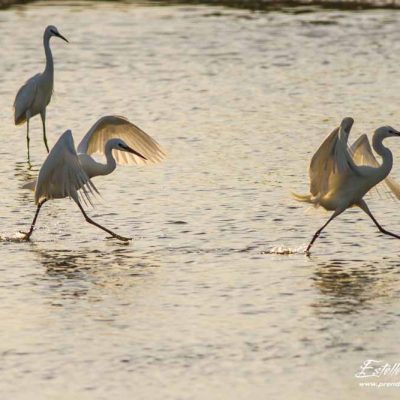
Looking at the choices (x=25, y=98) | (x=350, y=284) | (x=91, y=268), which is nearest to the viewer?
(x=350, y=284)

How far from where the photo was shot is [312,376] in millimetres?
8297

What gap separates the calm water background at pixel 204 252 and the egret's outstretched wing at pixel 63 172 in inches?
19.9

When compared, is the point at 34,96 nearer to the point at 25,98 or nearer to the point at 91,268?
the point at 25,98

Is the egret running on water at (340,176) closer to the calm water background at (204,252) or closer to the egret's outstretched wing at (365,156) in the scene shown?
the egret's outstretched wing at (365,156)

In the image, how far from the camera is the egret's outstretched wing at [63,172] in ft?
38.9

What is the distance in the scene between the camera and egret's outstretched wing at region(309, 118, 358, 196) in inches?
438

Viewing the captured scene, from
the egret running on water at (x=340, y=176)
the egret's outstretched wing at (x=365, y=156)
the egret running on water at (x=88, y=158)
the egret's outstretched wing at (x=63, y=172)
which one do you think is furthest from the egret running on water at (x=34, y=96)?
the egret running on water at (x=340, y=176)

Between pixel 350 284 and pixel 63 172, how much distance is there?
9.29ft

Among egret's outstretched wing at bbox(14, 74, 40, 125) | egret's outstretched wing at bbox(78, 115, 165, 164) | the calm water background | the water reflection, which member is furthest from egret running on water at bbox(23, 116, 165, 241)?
egret's outstretched wing at bbox(14, 74, 40, 125)

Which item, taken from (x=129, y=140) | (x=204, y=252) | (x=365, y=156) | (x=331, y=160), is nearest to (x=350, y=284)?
(x=331, y=160)

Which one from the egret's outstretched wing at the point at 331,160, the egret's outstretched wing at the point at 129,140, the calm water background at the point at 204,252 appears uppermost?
the egret's outstretched wing at the point at 331,160

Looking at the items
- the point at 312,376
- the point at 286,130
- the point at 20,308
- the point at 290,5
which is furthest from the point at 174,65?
the point at 312,376

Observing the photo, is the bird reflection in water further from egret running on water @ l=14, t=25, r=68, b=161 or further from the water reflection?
egret running on water @ l=14, t=25, r=68, b=161

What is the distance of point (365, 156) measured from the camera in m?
12.3
